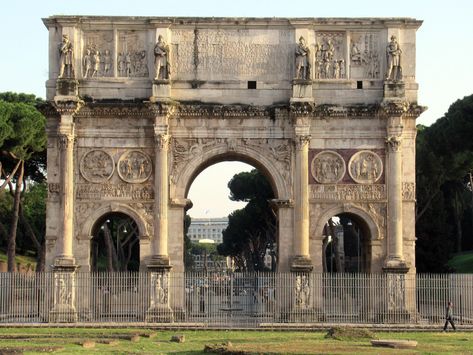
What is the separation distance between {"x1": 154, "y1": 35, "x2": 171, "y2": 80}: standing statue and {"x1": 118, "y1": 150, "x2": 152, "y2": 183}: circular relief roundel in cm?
261

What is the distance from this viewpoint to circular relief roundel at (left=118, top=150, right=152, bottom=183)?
3100cm

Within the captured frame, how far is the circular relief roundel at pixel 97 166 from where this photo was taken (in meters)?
31.0

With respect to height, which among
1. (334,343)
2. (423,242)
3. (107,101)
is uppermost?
(107,101)

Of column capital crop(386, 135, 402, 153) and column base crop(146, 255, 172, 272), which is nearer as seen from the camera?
column base crop(146, 255, 172, 272)

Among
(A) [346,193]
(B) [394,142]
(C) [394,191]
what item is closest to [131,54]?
(A) [346,193]

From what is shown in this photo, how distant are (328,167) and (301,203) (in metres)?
1.60

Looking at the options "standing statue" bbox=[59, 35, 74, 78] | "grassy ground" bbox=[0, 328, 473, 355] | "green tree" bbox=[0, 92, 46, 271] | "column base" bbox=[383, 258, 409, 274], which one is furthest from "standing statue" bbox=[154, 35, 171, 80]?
"green tree" bbox=[0, 92, 46, 271]

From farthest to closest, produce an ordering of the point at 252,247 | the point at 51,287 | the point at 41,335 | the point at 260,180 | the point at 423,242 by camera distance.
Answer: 1. the point at 252,247
2. the point at 260,180
3. the point at 423,242
4. the point at 51,287
5. the point at 41,335

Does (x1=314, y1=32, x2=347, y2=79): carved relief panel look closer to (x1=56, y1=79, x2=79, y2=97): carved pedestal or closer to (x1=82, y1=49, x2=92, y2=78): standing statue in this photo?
(x1=82, y1=49, x2=92, y2=78): standing statue

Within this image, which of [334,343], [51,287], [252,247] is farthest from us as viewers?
[252,247]

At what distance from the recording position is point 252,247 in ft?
273

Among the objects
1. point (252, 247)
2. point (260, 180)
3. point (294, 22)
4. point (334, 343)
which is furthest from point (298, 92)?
point (252, 247)

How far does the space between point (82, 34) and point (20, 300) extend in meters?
8.85

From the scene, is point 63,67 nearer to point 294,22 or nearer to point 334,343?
point 294,22
